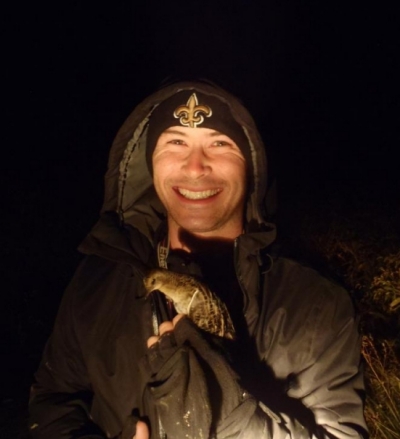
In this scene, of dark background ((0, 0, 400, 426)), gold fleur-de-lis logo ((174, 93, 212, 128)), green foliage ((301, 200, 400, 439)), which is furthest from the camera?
dark background ((0, 0, 400, 426))

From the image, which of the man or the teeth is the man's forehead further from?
the teeth

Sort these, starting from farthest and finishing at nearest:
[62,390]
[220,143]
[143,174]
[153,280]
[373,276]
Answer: [373,276] → [143,174] → [220,143] → [62,390] → [153,280]

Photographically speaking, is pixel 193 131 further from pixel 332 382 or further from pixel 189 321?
pixel 332 382

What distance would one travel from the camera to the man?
1999 millimetres

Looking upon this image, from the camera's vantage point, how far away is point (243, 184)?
279 centimetres

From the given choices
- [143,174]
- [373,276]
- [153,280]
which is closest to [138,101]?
[373,276]

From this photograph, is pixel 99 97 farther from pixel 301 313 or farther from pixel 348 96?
pixel 301 313

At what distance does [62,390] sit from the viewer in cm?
263

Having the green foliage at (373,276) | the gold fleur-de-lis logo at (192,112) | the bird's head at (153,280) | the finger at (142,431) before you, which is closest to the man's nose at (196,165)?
the gold fleur-de-lis logo at (192,112)

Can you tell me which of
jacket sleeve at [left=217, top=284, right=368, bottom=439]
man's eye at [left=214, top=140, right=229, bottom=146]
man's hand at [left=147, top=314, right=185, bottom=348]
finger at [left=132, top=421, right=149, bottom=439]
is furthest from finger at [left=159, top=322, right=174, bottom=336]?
man's eye at [left=214, top=140, right=229, bottom=146]

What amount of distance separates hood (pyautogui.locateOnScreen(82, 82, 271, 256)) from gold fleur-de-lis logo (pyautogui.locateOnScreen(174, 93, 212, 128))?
6cm

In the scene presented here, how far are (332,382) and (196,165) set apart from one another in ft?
3.63

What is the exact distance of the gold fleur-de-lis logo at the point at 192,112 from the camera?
8.73 feet

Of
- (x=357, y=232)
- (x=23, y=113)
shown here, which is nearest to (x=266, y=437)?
(x=357, y=232)
